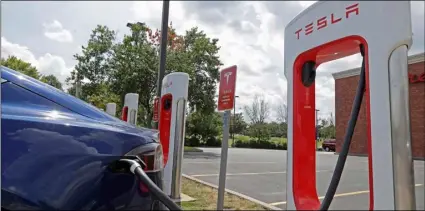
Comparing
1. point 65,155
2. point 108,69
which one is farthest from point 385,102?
point 108,69

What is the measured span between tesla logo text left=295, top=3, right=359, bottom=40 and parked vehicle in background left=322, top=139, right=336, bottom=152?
50cm

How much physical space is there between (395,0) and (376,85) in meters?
0.29

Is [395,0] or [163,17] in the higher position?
[163,17]

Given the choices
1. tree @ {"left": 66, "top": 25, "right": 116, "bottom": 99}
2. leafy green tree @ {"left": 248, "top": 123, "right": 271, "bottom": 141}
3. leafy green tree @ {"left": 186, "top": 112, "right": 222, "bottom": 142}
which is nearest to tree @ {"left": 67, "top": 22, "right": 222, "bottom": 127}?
tree @ {"left": 66, "top": 25, "right": 116, "bottom": 99}

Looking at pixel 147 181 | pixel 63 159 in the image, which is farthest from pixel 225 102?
pixel 63 159

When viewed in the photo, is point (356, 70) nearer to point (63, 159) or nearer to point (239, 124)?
point (63, 159)

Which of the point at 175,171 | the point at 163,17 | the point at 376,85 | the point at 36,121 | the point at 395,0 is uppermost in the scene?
the point at 163,17

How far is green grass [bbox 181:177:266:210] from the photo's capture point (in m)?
5.18

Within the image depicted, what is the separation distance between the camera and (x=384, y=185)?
3.87 ft

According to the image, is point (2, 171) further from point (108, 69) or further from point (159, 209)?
A: point (108, 69)

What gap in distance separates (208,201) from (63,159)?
4194 millimetres

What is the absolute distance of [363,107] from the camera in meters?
1.33

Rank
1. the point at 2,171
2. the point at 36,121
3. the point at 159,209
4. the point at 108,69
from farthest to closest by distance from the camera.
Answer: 1. the point at 108,69
2. the point at 159,209
3. the point at 36,121
4. the point at 2,171

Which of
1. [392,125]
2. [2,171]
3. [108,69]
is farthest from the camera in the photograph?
[108,69]
